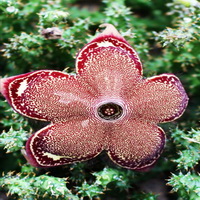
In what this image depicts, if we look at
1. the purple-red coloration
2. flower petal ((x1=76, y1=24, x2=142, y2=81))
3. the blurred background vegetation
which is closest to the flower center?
the purple-red coloration

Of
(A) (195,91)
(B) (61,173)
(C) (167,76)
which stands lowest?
(B) (61,173)

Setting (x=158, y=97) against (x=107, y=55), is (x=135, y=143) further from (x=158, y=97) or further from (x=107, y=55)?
(x=107, y=55)

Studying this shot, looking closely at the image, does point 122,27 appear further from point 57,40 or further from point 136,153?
point 136,153

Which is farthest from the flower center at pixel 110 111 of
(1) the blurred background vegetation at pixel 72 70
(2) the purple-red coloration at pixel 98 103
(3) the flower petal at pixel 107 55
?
(1) the blurred background vegetation at pixel 72 70

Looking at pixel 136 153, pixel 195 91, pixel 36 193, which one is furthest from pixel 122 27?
pixel 36 193

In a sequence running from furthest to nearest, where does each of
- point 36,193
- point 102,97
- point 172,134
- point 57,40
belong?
point 57,40, point 172,134, point 36,193, point 102,97

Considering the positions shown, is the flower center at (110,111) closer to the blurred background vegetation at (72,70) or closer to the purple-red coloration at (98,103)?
the purple-red coloration at (98,103)

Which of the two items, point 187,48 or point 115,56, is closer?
point 115,56
